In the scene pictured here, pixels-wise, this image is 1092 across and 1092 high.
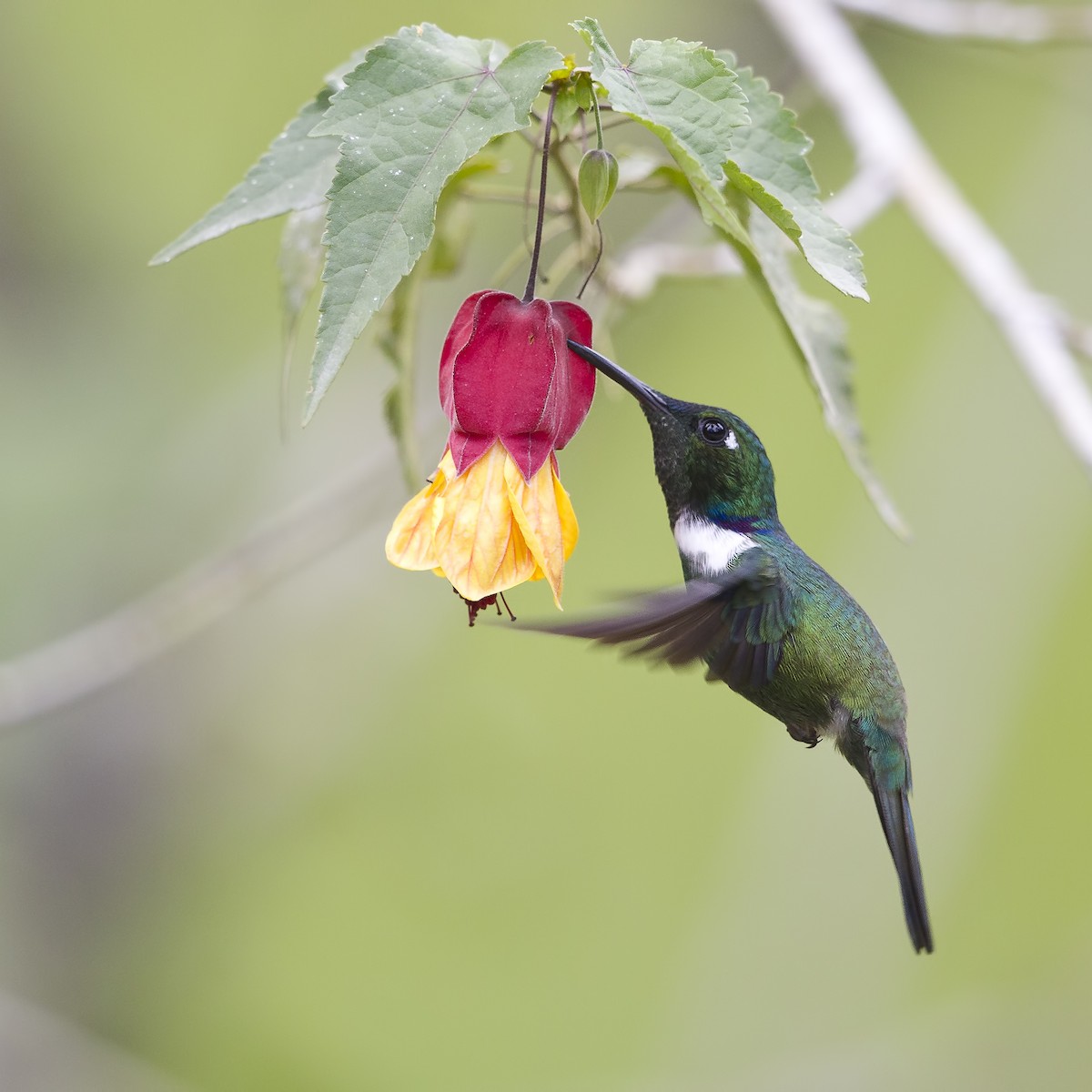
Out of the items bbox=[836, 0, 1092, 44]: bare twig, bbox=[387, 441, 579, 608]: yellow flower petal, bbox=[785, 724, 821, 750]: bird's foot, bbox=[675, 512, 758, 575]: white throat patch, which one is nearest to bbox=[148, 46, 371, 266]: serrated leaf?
bbox=[387, 441, 579, 608]: yellow flower petal

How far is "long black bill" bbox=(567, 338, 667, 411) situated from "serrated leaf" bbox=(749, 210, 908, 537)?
156mm

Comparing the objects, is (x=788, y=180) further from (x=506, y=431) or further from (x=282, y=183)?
(x=282, y=183)

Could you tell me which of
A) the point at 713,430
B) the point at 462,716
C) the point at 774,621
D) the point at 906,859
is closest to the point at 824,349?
the point at 713,430

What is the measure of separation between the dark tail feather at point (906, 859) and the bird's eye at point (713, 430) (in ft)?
1.28

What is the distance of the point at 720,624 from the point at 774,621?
0.34ft

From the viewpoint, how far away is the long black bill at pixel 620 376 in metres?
1.12

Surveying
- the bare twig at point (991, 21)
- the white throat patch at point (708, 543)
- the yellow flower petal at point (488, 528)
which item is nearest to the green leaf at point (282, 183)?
the yellow flower petal at point (488, 528)

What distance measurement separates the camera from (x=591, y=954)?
3.73 metres

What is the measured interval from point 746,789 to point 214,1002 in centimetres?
157

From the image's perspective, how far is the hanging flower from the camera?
1.02 m

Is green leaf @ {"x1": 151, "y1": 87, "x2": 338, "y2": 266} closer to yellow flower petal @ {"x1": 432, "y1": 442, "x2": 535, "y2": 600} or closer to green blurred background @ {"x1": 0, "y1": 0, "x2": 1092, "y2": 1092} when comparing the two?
yellow flower petal @ {"x1": 432, "y1": 442, "x2": 535, "y2": 600}

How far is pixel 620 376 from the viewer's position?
1.19 metres

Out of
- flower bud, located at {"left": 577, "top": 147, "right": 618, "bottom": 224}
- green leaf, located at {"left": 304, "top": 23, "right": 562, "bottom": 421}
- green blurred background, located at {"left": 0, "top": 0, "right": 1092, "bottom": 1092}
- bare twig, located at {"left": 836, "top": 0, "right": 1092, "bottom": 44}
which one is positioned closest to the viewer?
green leaf, located at {"left": 304, "top": 23, "right": 562, "bottom": 421}

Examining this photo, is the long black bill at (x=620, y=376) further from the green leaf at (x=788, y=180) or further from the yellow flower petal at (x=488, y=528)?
the green leaf at (x=788, y=180)
